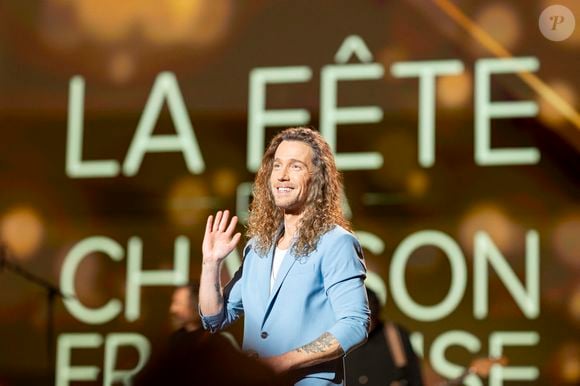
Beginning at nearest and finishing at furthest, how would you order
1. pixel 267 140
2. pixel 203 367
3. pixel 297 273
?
pixel 203 367
pixel 297 273
pixel 267 140

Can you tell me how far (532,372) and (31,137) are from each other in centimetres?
306

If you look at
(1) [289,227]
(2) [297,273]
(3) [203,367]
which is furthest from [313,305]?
(3) [203,367]

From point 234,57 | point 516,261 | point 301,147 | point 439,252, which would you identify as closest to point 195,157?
point 234,57

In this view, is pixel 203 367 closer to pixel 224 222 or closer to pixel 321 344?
pixel 321 344

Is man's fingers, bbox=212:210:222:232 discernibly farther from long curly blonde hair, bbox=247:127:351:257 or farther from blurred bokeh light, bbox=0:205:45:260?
blurred bokeh light, bbox=0:205:45:260

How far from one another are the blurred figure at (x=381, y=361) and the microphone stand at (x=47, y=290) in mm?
1785

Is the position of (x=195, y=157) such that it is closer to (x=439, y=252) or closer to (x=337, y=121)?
(x=337, y=121)

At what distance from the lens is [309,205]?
229 centimetres

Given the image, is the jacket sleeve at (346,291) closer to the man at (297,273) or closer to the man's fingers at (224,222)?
the man at (297,273)

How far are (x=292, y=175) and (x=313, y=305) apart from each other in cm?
29

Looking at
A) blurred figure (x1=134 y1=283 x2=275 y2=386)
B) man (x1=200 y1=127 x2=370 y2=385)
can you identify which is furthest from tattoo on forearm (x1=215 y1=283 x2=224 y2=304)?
blurred figure (x1=134 y1=283 x2=275 y2=386)

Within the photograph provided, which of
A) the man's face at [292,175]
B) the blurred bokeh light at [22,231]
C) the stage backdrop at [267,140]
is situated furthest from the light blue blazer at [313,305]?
the blurred bokeh light at [22,231]

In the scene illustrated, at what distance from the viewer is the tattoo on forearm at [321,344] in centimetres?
209

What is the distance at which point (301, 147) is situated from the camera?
7.57 ft
